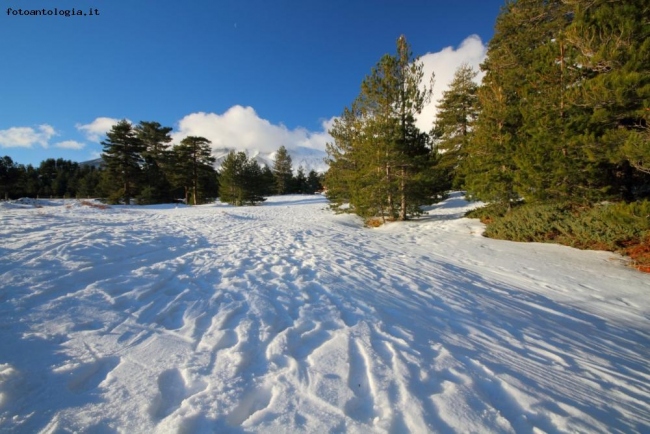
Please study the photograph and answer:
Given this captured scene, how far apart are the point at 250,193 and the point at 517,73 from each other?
78.6 feet

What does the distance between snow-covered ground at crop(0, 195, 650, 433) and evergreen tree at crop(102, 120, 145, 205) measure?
26.5 metres

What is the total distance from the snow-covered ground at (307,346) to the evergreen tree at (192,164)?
2722 cm

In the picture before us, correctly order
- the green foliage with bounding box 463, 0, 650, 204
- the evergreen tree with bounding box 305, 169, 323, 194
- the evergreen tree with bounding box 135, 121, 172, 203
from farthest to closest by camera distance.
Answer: the evergreen tree with bounding box 305, 169, 323, 194, the evergreen tree with bounding box 135, 121, 172, 203, the green foliage with bounding box 463, 0, 650, 204

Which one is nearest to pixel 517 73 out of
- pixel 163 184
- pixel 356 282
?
pixel 356 282

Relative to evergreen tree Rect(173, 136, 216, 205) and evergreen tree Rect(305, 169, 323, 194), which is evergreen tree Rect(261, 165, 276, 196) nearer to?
evergreen tree Rect(173, 136, 216, 205)

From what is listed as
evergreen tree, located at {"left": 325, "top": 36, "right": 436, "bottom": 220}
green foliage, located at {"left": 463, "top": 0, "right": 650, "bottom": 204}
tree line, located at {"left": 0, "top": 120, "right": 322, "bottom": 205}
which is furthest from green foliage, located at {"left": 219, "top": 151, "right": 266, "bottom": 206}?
green foliage, located at {"left": 463, "top": 0, "right": 650, "bottom": 204}

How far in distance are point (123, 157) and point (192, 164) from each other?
6631 millimetres

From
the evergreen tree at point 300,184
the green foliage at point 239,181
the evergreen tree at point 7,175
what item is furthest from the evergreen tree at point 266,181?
the evergreen tree at point 7,175

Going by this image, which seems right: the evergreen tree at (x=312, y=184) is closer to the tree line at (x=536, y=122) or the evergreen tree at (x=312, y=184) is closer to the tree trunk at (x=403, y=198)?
the tree line at (x=536, y=122)

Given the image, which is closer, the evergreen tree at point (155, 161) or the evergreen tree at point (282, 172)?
the evergreen tree at point (155, 161)

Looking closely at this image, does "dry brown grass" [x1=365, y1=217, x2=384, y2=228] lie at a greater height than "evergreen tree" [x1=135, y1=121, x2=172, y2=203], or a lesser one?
lesser

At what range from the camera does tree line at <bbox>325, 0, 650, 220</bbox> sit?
5.76 metres

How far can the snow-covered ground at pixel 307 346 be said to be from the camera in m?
1.72

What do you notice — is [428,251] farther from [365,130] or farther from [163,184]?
[163,184]
